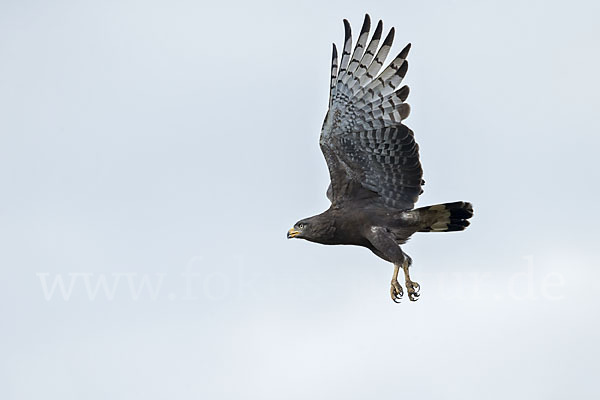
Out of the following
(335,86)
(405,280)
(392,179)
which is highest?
(335,86)

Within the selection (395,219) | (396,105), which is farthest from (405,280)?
(396,105)

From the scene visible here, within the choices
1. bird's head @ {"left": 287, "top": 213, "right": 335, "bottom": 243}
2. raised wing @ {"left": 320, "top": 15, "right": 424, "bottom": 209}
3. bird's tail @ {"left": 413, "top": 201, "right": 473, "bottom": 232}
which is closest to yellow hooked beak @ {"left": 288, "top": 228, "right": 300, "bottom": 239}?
bird's head @ {"left": 287, "top": 213, "right": 335, "bottom": 243}

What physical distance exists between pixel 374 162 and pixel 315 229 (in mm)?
1235

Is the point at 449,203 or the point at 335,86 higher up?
the point at 335,86

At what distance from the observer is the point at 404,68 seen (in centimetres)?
2072

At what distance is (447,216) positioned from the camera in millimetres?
20828

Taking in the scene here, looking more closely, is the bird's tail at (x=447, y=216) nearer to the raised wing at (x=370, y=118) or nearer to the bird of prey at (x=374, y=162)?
the bird of prey at (x=374, y=162)

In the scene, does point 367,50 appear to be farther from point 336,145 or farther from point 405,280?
point 405,280

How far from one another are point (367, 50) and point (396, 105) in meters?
0.87

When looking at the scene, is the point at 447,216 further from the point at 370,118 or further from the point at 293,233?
the point at 293,233

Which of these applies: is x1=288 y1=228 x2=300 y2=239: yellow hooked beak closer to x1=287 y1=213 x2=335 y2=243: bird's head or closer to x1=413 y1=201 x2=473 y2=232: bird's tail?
x1=287 y1=213 x2=335 y2=243: bird's head

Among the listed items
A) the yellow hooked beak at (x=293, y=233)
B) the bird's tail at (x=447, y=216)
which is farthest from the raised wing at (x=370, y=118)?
the yellow hooked beak at (x=293, y=233)

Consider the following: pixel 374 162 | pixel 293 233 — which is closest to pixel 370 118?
pixel 374 162

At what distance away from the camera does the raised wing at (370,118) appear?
20641 millimetres
